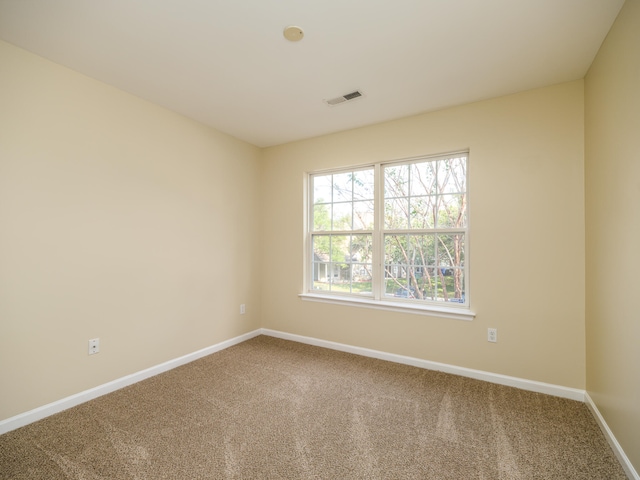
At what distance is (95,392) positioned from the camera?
2.32 metres

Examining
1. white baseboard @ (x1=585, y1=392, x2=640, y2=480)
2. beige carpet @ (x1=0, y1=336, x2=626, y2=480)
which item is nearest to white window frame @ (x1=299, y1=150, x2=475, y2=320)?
beige carpet @ (x1=0, y1=336, x2=626, y2=480)

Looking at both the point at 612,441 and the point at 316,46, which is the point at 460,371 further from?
the point at 316,46

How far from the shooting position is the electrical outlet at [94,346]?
2316 millimetres

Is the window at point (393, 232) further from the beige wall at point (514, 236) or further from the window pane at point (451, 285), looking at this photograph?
the beige wall at point (514, 236)

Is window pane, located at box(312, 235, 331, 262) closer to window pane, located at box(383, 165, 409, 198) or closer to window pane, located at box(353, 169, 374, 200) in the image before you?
window pane, located at box(353, 169, 374, 200)

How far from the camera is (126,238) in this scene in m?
2.55

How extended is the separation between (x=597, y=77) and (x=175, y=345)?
13.5ft

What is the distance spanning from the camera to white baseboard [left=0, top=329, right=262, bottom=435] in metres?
1.93

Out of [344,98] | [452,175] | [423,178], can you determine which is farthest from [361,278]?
[344,98]

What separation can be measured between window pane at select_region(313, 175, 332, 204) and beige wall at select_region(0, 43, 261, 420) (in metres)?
1.12

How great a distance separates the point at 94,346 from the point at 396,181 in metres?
3.13

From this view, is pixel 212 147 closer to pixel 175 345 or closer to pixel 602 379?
pixel 175 345

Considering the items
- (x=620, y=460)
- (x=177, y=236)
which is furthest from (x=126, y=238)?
(x=620, y=460)

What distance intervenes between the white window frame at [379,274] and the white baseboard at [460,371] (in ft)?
1.57
